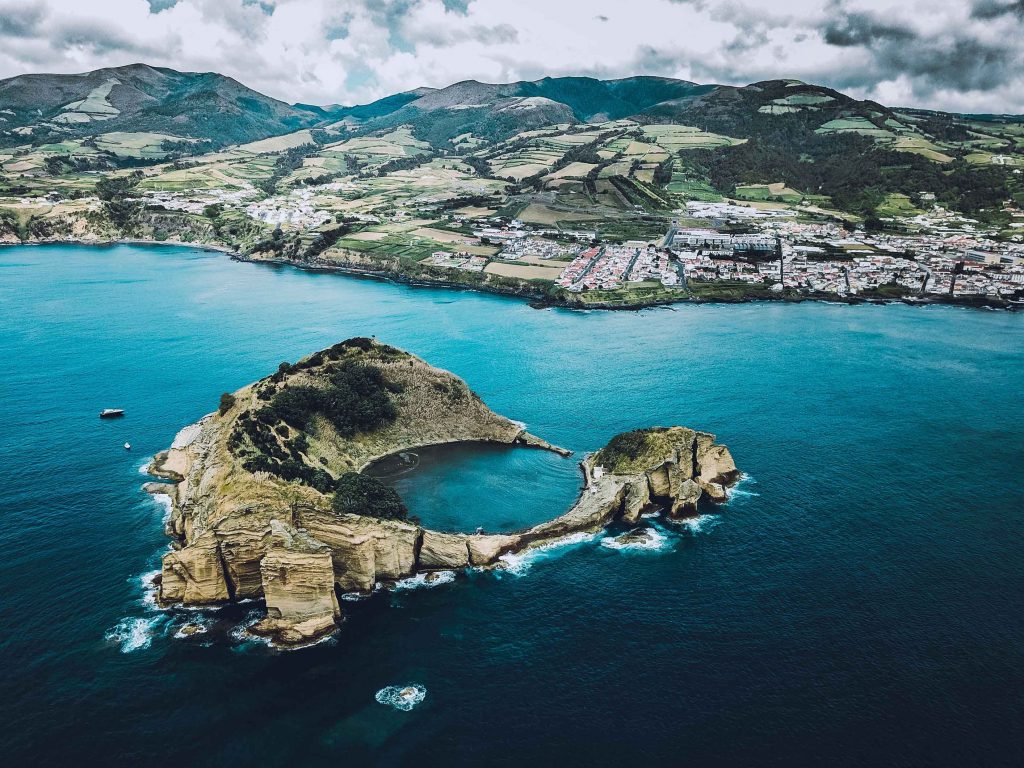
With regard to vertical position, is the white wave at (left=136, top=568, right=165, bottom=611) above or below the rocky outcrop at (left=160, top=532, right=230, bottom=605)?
below

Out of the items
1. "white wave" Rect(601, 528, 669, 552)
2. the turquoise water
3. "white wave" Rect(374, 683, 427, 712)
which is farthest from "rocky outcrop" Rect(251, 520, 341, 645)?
"white wave" Rect(601, 528, 669, 552)

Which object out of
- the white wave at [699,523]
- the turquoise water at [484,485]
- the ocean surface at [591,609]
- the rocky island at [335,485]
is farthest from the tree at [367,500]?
the white wave at [699,523]

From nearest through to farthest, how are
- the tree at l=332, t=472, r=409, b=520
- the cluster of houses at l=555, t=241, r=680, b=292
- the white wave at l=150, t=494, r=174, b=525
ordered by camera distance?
the tree at l=332, t=472, r=409, b=520 < the white wave at l=150, t=494, r=174, b=525 < the cluster of houses at l=555, t=241, r=680, b=292

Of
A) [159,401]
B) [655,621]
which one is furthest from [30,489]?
[655,621]

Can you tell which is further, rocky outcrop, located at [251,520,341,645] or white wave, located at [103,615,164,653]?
rocky outcrop, located at [251,520,341,645]

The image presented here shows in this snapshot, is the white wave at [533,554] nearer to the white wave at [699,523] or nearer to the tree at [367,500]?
the white wave at [699,523]

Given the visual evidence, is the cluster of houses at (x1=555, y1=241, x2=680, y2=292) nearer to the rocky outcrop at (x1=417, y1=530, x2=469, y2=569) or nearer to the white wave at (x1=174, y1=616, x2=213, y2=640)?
the rocky outcrop at (x1=417, y1=530, x2=469, y2=569)

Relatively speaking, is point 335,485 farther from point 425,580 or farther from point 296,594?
point 296,594

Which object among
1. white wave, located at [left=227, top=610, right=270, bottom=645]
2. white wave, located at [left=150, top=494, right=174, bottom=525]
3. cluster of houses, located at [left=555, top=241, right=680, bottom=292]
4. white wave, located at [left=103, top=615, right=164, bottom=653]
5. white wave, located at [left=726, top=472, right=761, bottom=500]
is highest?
cluster of houses, located at [left=555, top=241, right=680, bottom=292]
